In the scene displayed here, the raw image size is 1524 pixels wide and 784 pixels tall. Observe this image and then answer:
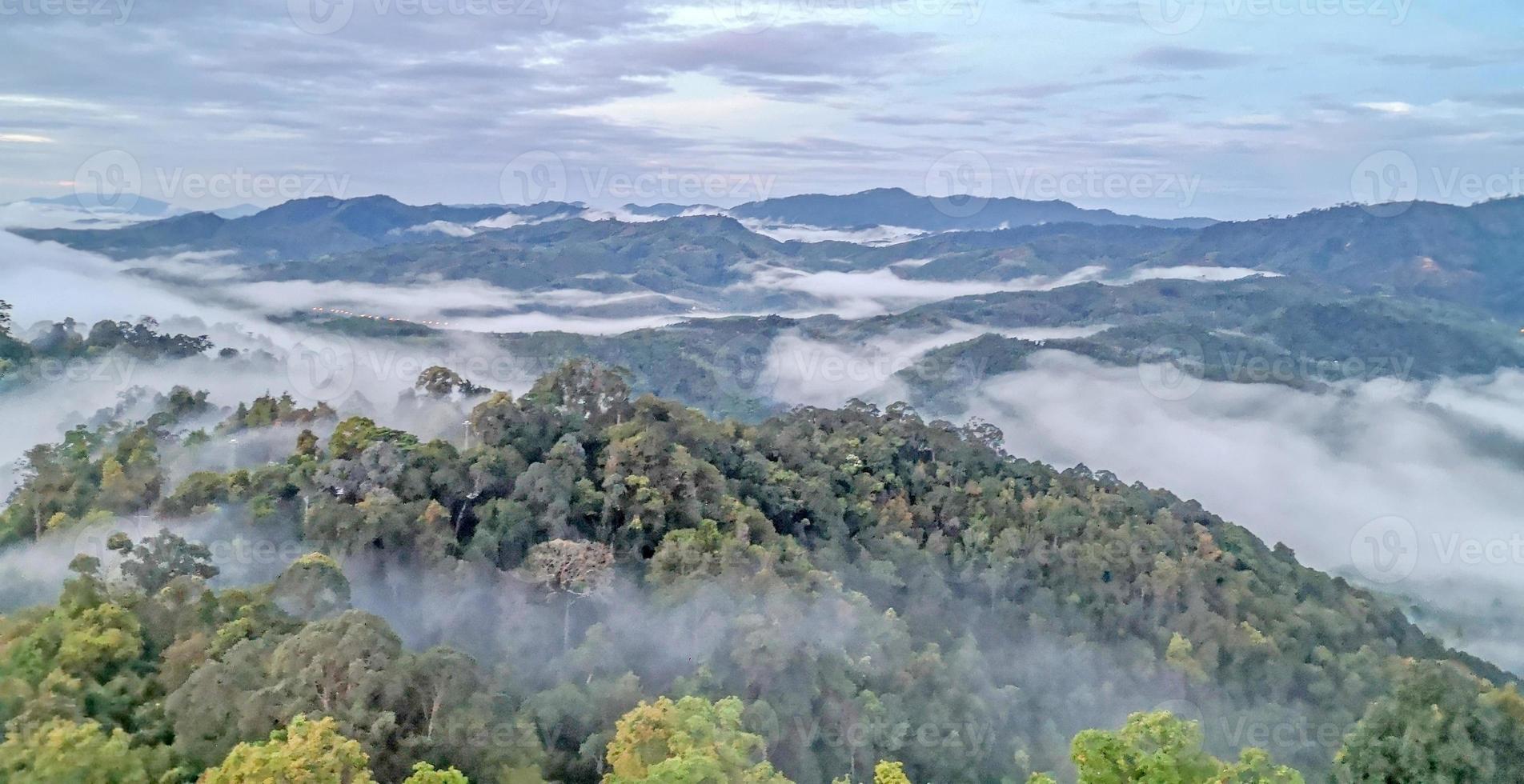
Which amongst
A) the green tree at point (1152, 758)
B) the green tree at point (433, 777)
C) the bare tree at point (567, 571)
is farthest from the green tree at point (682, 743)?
the bare tree at point (567, 571)

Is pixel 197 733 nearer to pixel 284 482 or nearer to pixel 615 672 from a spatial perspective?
pixel 615 672

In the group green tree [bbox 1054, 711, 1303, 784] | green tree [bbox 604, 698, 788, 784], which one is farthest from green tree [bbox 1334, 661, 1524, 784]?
green tree [bbox 604, 698, 788, 784]

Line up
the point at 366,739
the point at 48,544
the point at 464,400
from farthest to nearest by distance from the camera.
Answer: the point at 464,400
the point at 48,544
the point at 366,739

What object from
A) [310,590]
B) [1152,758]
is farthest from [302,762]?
[1152,758]

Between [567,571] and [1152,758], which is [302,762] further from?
[567,571]

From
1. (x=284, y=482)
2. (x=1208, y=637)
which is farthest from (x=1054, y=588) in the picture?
(x=284, y=482)

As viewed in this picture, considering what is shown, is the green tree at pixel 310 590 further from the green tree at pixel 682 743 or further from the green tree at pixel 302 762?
the green tree at pixel 682 743
